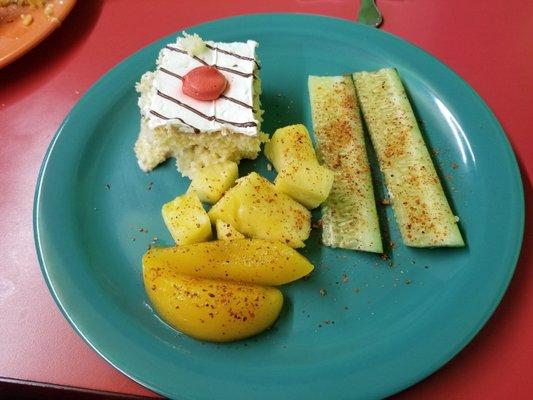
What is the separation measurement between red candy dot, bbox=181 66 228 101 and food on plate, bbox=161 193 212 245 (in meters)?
0.35

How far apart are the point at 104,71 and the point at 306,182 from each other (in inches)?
46.2

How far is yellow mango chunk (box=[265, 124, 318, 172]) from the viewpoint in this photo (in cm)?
175

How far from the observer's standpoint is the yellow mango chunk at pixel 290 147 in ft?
5.73

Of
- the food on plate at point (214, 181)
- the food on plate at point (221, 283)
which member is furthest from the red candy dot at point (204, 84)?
the food on plate at point (221, 283)

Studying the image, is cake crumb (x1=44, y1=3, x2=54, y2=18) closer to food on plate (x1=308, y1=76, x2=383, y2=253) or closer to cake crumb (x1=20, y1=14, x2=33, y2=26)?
cake crumb (x1=20, y1=14, x2=33, y2=26)

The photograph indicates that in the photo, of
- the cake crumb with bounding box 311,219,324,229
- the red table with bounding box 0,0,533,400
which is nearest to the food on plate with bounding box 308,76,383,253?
the cake crumb with bounding box 311,219,324,229

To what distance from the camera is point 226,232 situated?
→ 1.63 metres

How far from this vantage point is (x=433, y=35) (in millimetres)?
2273

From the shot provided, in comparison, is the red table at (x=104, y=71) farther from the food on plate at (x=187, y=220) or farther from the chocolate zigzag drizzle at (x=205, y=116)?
the chocolate zigzag drizzle at (x=205, y=116)

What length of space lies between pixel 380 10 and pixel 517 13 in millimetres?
614

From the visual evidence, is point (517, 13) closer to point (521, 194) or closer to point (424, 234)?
point (521, 194)

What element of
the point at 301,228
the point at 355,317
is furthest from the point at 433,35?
the point at 355,317

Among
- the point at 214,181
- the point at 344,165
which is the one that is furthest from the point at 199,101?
the point at 344,165

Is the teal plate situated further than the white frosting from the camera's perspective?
No
